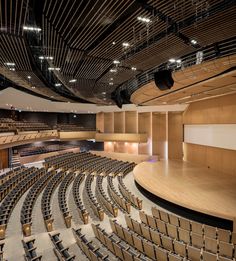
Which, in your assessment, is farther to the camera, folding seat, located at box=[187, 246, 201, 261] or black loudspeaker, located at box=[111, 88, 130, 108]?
black loudspeaker, located at box=[111, 88, 130, 108]

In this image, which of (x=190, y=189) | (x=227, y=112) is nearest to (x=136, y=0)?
(x=190, y=189)

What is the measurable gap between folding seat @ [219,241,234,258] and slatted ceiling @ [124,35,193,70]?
3.20 meters

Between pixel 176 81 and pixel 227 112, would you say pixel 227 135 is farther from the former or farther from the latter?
pixel 176 81

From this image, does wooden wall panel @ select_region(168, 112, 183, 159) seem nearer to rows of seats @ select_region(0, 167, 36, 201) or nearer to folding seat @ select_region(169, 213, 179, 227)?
rows of seats @ select_region(0, 167, 36, 201)

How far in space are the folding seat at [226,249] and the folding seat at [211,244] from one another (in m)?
0.06

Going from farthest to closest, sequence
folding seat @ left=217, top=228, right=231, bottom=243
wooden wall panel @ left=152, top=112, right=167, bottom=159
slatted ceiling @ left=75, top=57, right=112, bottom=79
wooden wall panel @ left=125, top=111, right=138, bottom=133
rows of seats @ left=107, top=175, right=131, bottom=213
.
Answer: wooden wall panel @ left=125, top=111, right=138, bottom=133 → wooden wall panel @ left=152, top=112, right=167, bottom=159 → slatted ceiling @ left=75, top=57, right=112, bottom=79 → rows of seats @ left=107, top=175, right=131, bottom=213 → folding seat @ left=217, top=228, right=231, bottom=243

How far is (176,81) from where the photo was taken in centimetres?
452

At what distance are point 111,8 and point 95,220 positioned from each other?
3362 mm


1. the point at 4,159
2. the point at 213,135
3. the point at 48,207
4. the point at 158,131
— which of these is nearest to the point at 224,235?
the point at 48,207

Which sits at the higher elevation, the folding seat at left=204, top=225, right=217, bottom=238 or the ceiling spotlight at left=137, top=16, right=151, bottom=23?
the ceiling spotlight at left=137, top=16, right=151, bottom=23

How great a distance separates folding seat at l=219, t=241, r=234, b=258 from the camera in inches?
105

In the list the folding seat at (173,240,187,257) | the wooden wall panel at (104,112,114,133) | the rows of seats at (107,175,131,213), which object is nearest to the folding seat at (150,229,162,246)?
the folding seat at (173,240,187,257)

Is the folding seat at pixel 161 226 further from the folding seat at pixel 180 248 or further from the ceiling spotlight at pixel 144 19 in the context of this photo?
the ceiling spotlight at pixel 144 19

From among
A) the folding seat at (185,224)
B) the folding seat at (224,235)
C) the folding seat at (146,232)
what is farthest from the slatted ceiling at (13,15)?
the folding seat at (224,235)
